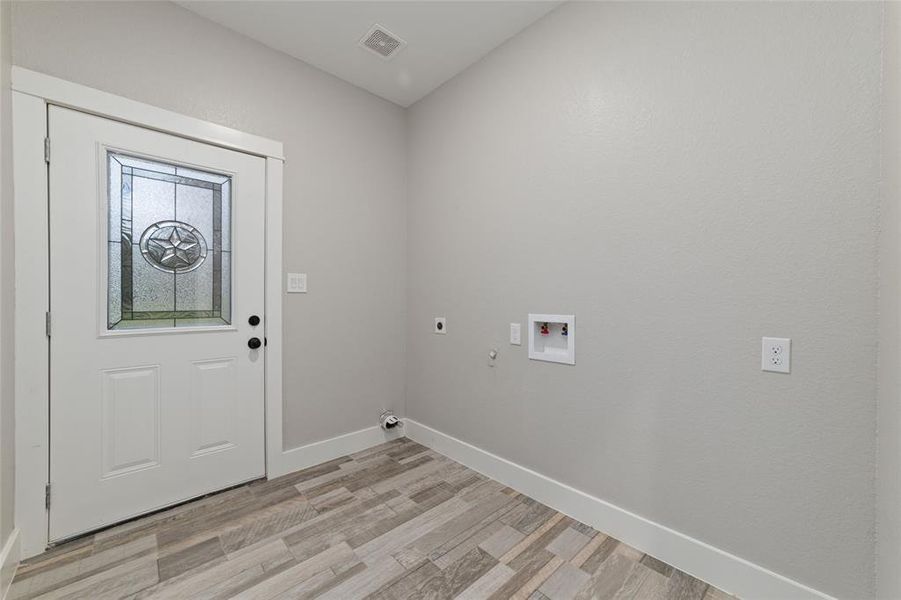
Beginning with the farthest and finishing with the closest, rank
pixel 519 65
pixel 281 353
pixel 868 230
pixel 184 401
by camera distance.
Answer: pixel 281 353
pixel 519 65
pixel 184 401
pixel 868 230

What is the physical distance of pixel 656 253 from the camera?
167 cm

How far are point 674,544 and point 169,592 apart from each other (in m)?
2.06

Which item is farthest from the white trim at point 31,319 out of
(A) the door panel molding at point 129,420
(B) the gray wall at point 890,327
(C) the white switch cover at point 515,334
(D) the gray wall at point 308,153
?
(B) the gray wall at point 890,327

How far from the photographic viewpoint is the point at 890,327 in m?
1.11

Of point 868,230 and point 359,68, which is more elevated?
point 359,68

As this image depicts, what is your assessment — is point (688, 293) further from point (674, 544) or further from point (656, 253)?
point (674, 544)

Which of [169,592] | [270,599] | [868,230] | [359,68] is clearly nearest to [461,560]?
[270,599]

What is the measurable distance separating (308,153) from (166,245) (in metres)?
1.03

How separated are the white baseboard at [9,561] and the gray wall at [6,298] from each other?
3 centimetres

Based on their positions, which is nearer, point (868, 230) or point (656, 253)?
point (868, 230)

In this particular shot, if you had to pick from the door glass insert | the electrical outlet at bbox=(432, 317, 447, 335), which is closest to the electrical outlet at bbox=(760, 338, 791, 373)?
the electrical outlet at bbox=(432, 317, 447, 335)

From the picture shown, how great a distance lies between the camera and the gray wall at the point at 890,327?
105 centimetres

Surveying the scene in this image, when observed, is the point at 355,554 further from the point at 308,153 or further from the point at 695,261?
the point at 308,153

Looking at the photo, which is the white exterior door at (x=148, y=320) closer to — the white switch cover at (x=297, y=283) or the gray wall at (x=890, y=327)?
the white switch cover at (x=297, y=283)
